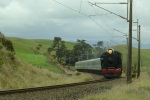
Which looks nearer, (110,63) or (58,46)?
(110,63)

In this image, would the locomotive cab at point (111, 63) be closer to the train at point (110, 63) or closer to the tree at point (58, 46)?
the train at point (110, 63)

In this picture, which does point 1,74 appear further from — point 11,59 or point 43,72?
point 43,72

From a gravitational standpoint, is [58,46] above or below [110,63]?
below

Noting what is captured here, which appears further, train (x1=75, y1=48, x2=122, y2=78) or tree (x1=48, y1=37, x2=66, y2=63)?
tree (x1=48, y1=37, x2=66, y2=63)

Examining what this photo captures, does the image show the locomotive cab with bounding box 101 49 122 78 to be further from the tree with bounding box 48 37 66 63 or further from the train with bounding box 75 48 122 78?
the tree with bounding box 48 37 66 63

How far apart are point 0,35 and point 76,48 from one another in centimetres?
10703

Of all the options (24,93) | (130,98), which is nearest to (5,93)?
(24,93)

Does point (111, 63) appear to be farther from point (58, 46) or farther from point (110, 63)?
point (58, 46)

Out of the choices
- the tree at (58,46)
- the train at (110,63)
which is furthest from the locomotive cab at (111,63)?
the tree at (58,46)

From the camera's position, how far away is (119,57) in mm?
48531

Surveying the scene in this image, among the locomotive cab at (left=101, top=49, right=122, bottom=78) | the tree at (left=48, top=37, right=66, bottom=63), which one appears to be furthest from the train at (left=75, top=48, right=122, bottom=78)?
the tree at (left=48, top=37, right=66, bottom=63)

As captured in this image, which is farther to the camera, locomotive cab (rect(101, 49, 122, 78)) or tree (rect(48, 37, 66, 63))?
tree (rect(48, 37, 66, 63))

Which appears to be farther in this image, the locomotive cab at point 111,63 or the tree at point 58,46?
the tree at point 58,46

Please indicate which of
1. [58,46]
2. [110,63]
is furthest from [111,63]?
[58,46]
